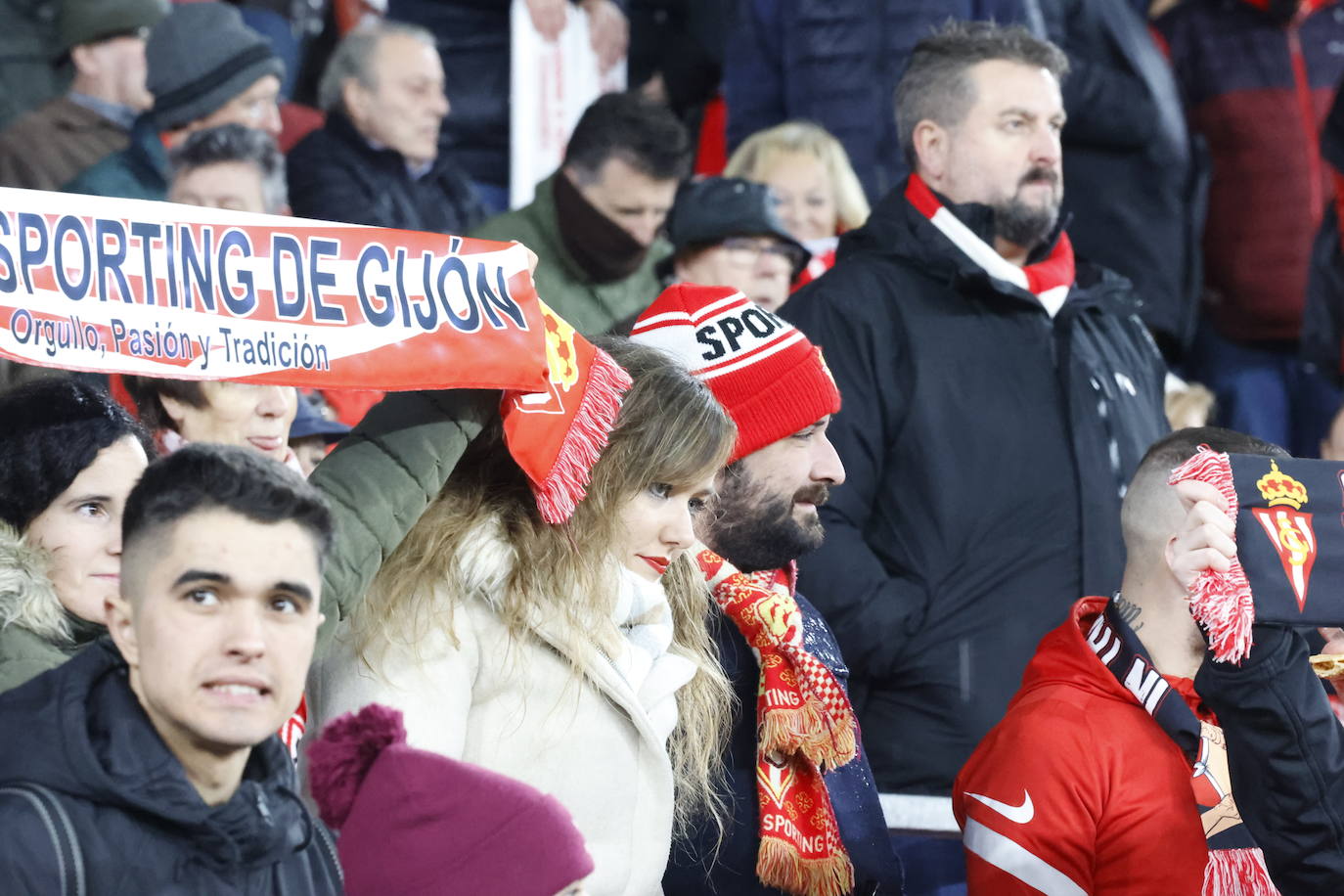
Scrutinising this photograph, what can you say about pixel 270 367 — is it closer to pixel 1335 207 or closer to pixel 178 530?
pixel 178 530

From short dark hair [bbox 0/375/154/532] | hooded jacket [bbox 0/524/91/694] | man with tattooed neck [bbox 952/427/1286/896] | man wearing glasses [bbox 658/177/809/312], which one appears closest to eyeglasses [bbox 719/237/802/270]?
man wearing glasses [bbox 658/177/809/312]

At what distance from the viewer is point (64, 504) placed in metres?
2.96

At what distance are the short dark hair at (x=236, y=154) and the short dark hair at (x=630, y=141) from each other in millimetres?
882

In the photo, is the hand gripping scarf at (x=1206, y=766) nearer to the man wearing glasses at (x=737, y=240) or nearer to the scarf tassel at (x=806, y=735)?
the scarf tassel at (x=806, y=735)

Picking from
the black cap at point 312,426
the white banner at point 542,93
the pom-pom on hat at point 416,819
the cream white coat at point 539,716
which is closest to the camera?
the pom-pom on hat at point 416,819

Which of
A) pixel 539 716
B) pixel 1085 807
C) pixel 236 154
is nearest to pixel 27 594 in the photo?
pixel 539 716

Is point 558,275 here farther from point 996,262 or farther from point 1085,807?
point 1085,807

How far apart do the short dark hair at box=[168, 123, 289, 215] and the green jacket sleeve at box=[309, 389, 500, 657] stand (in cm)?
228

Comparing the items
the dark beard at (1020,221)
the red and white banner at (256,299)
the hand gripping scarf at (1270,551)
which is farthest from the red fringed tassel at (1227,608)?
the dark beard at (1020,221)

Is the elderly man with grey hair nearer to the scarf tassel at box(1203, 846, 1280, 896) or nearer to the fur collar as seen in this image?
the fur collar

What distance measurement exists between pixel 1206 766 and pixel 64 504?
6.51 feet

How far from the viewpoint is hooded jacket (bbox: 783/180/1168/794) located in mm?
4504

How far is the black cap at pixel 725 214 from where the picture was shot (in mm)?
5812

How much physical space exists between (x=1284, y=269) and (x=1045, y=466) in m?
2.87
